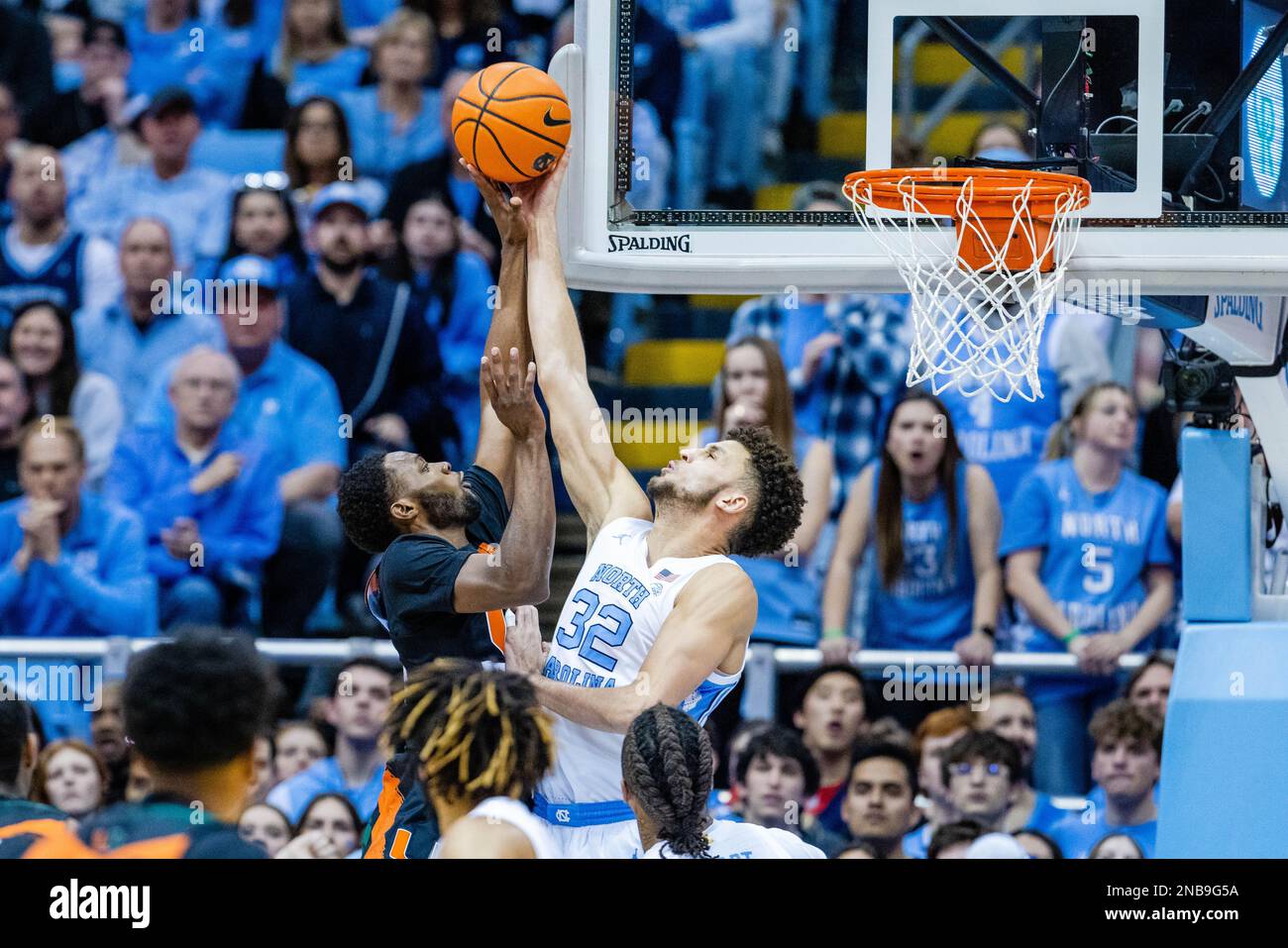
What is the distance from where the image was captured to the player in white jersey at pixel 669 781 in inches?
154

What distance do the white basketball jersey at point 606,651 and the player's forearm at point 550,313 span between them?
1.82ft

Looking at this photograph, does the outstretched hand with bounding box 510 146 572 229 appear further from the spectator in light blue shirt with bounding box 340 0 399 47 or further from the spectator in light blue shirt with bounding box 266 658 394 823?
the spectator in light blue shirt with bounding box 340 0 399 47

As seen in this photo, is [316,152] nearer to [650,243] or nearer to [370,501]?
[370,501]

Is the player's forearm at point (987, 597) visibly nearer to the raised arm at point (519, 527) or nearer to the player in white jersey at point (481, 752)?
the raised arm at point (519, 527)

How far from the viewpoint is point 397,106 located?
7.55 meters

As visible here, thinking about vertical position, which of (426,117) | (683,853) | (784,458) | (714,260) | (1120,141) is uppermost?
(426,117)

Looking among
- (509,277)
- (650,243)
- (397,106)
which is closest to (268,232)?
(397,106)

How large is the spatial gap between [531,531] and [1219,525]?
1.97 metres

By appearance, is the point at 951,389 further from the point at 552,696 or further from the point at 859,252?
the point at 552,696

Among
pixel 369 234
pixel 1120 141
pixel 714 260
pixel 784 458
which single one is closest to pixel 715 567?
pixel 784 458

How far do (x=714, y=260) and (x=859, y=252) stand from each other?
1.18 ft

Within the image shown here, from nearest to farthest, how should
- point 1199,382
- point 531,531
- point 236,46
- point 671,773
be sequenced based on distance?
point 671,773 → point 531,531 → point 1199,382 → point 236,46

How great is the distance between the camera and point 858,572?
628cm

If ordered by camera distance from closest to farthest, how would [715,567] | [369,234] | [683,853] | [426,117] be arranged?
[683,853] → [715,567] → [369,234] → [426,117]
